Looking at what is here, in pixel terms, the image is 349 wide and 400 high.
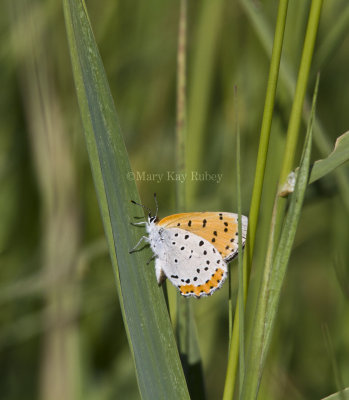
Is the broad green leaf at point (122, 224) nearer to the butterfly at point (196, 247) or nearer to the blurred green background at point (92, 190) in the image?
the butterfly at point (196, 247)

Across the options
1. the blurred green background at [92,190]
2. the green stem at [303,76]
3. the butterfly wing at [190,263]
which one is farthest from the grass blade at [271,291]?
the blurred green background at [92,190]

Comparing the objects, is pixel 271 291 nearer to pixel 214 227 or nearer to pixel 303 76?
pixel 303 76

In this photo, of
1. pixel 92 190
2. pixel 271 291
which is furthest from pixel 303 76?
pixel 92 190

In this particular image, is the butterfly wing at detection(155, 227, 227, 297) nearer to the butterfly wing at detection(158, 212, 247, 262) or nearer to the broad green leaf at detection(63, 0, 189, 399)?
the butterfly wing at detection(158, 212, 247, 262)

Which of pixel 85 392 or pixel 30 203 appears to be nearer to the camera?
pixel 85 392

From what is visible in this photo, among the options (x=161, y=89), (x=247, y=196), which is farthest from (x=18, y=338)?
(x=161, y=89)

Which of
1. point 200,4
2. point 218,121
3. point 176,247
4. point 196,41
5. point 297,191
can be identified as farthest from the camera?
point 218,121

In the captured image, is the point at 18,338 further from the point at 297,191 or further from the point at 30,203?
the point at 297,191
